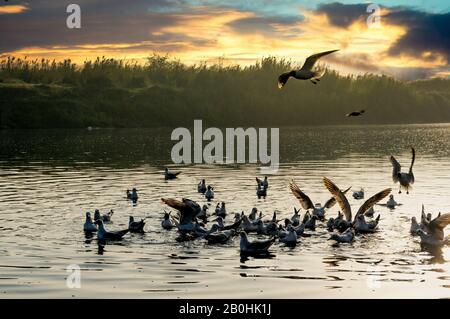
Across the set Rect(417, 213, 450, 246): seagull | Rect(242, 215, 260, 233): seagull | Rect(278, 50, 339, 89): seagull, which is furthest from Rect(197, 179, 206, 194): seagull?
Rect(417, 213, 450, 246): seagull

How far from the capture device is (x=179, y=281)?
79.8ft

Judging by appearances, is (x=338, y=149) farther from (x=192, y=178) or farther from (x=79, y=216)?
(x=79, y=216)

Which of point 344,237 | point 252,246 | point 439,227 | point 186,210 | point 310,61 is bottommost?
point 252,246

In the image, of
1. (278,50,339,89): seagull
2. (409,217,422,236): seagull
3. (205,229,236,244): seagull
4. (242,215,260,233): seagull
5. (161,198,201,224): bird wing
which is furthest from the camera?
(242,215,260,233): seagull

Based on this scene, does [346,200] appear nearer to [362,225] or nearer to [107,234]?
[362,225]

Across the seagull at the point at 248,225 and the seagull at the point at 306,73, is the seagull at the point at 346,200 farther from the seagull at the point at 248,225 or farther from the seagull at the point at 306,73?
the seagull at the point at 306,73

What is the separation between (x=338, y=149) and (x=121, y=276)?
74437 mm

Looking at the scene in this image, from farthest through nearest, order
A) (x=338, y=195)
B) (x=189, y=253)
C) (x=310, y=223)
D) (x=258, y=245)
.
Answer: (x=310, y=223)
(x=338, y=195)
(x=258, y=245)
(x=189, y=253)

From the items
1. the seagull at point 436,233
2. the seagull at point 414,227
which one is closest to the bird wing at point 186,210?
the seagull at point 414,227

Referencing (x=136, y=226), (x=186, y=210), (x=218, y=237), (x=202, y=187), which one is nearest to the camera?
(x=218, y=237)

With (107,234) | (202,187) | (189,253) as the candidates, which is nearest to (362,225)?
(189,253)

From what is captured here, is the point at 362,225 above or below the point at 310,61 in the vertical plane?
below

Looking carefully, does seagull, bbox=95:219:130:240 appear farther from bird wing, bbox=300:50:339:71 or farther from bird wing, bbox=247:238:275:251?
bird wing, bbox=300:50:339:71

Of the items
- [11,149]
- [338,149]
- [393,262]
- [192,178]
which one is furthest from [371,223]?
[11,149]
